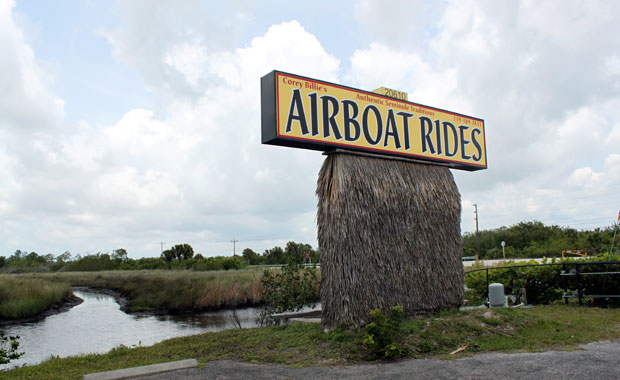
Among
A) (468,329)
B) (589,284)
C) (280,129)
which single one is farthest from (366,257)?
(589,284)

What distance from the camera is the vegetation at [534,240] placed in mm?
39031

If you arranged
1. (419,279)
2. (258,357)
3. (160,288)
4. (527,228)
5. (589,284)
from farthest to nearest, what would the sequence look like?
1. (527,228)
2. (160,288)
3. (589,284)
4. (419,279)
5. (258,357)

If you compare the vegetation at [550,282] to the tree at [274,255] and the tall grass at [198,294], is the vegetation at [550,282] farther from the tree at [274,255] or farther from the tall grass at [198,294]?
the tree at [274,255]

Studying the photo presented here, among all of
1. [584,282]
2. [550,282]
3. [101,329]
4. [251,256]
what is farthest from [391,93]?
[251,256]

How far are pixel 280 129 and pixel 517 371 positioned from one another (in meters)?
4.76

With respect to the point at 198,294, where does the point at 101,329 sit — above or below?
below

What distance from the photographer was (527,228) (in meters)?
55.3

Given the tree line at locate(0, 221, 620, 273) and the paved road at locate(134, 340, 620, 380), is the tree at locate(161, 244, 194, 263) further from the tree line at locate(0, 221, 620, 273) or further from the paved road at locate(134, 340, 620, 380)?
the paved road at locate(134, 340, 620, 380)

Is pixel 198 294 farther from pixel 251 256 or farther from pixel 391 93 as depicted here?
pixel 251 256

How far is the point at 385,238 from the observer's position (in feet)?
26.3

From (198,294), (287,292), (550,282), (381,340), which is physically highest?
(287,292)

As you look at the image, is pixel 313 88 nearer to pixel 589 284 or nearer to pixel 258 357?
pixel 258 357

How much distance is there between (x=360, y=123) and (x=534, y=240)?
51.0m

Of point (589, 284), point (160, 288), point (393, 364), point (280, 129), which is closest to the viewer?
point (393, 364)
